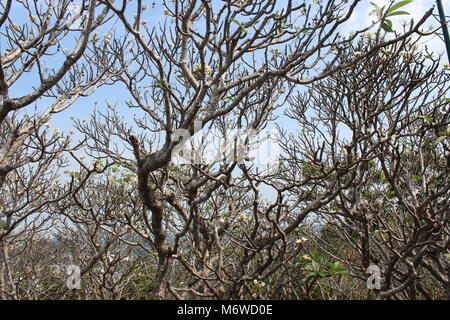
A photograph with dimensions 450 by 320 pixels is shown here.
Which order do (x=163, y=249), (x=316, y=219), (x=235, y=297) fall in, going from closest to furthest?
(x=235, y=297) < (x=163, y=249) < (x=316, y=219)

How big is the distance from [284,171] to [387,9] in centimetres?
277

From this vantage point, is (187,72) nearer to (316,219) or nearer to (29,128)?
(29,128)

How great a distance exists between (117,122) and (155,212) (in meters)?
3.71

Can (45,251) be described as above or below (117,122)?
below

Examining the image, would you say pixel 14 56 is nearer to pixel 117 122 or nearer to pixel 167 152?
pixel 167 152

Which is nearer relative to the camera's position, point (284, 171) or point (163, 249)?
point (163, 249)

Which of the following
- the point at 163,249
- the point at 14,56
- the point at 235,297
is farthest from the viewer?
the point at 14,56

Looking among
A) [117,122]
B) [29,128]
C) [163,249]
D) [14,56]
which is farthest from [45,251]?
[163,249]

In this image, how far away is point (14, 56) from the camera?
3.16 m
